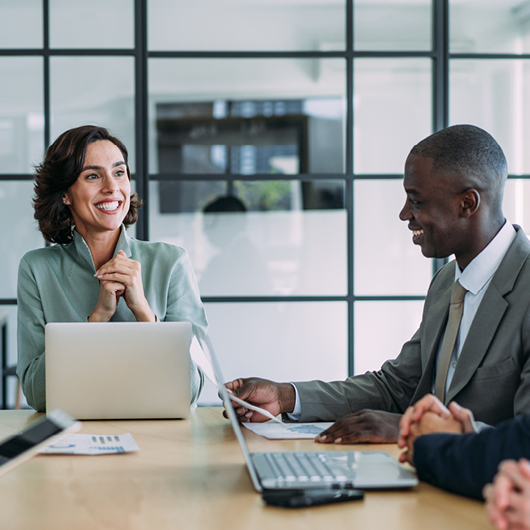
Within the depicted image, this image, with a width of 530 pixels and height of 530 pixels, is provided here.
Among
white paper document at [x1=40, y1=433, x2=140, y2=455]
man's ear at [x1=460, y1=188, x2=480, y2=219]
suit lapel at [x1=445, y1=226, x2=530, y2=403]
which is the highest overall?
man's ear at [x1=460, y1=188, x2=480, y2=219]

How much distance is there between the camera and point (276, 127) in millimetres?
3760

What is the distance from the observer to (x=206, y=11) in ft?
12.2

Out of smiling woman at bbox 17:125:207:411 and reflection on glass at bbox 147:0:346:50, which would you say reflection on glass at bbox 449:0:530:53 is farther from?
smiling woman at bbox 17:125:207:411

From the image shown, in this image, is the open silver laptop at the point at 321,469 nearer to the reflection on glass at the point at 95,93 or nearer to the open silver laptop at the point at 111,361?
the open silver laptop at the point at 111,361

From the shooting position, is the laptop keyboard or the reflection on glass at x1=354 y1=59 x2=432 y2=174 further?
the reflection on glass at x1=354 y1=59 x2=432 y2=174

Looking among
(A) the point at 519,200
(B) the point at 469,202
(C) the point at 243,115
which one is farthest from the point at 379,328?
(B) the point at 469,202

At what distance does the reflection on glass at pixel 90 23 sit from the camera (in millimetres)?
3684

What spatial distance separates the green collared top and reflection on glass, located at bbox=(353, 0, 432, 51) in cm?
223

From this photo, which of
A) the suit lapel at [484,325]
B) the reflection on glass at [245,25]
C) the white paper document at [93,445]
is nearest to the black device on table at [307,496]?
the white paper document at [93,445]

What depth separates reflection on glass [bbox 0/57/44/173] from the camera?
12.1 ft

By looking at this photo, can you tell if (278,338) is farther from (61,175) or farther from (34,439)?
(34,439)

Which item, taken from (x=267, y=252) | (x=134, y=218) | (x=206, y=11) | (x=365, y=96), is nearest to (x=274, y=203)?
(x=267, y=252)

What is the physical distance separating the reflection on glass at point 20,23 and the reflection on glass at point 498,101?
7.75 feet

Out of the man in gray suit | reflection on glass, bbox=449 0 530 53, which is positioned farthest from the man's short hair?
reflection on glass, bbox=449 0 530 53
